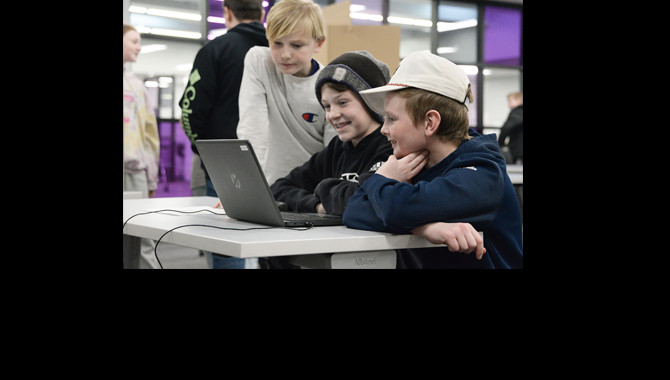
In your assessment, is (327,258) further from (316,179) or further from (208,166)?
(316,179)

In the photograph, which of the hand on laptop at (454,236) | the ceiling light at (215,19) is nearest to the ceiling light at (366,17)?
the ceiling light at (215,19)

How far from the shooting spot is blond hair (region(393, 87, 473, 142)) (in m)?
1.50

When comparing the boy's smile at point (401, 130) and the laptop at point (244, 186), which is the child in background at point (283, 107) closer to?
the laptop at point (244, 186)

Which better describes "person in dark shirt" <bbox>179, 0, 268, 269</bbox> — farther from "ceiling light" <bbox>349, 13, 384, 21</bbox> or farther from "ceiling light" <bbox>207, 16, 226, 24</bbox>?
"ceiling light" <bbox>349, 13, 384, 21</bbox>

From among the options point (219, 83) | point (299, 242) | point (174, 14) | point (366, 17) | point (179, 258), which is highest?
point (366, 17)

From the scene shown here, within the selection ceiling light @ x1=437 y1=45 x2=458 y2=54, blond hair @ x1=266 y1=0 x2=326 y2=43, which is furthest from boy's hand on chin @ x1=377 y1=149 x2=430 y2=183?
ceiling light @ x1=437 y1=45 x2=458 y2=54

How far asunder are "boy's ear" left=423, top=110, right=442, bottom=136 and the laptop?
324 millimetres

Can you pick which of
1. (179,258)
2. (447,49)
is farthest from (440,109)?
(447,49)

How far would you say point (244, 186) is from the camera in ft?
4.96

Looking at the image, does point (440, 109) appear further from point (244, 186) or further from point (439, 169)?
point (244, 186)

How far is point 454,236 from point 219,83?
5.69ft

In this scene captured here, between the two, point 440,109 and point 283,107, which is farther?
point 283,107

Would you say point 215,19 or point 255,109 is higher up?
point 215,19
